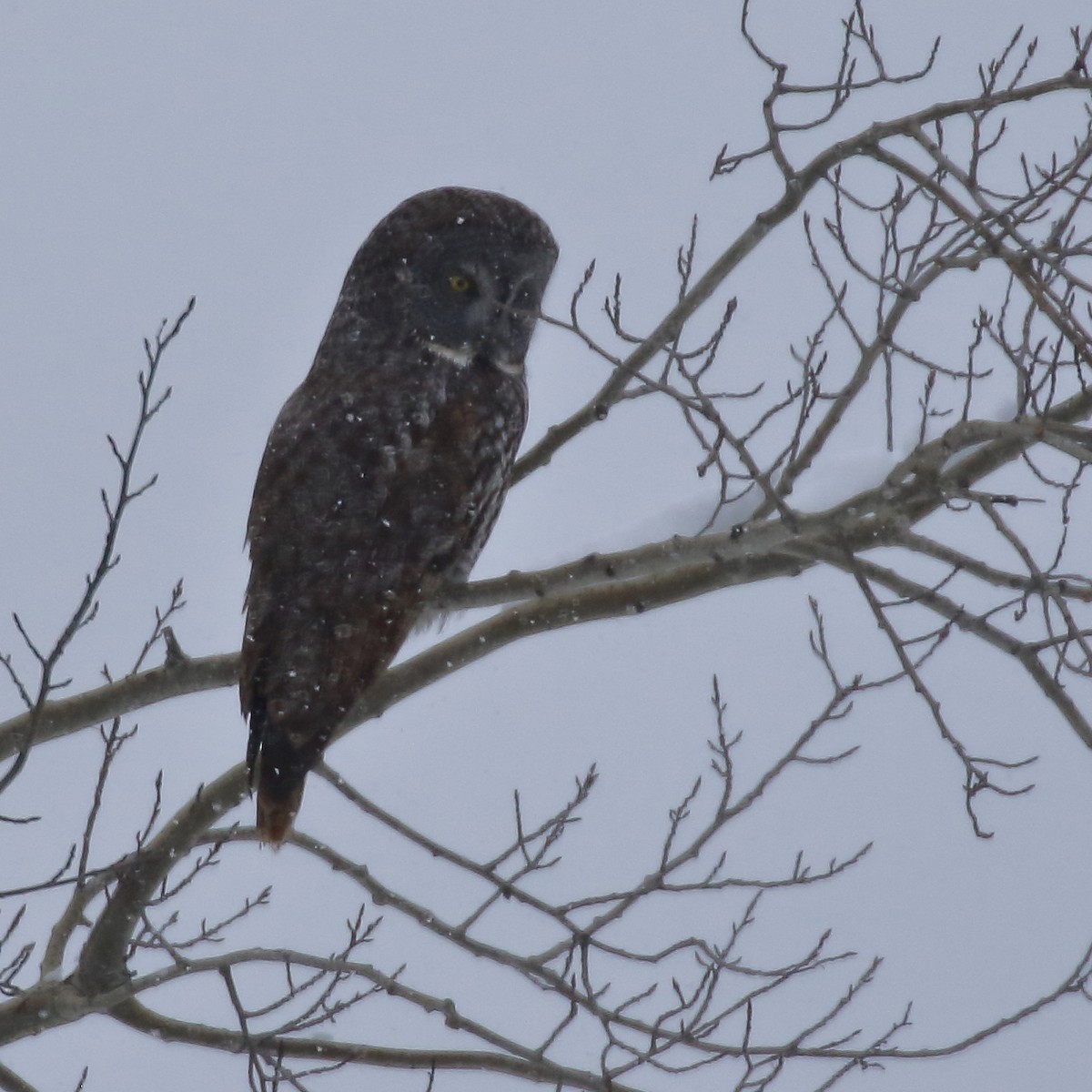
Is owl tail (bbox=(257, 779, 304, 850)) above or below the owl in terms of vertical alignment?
below

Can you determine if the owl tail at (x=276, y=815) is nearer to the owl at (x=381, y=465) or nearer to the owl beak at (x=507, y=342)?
the owl at (x=381, y=465)

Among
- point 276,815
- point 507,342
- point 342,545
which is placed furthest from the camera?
point 507,342

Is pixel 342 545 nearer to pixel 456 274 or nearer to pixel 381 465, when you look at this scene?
pixel 381 465

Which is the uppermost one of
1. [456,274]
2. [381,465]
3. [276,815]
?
[456,274]

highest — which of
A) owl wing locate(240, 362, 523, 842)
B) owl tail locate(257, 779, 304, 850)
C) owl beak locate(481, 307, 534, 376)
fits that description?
owl beak locate(481, 307, 534, 376)

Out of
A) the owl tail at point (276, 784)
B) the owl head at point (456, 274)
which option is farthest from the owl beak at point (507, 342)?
the owl tail at point (276, 784)

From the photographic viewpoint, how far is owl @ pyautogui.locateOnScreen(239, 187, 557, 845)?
4055 millimetres

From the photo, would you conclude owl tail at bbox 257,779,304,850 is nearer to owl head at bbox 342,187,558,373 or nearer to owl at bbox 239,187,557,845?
owl at bbox 239,187,557,845

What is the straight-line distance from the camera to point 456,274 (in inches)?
Result: 189

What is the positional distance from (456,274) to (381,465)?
0.92 metres

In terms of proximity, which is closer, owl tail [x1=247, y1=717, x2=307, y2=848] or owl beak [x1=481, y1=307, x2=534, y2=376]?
owl tail [x1=247, y1=717, x2=307, y2=848]

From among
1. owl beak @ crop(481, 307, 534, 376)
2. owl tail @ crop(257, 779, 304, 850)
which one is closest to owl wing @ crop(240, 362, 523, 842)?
owl tail @ crop(257, 779, 304, 850)

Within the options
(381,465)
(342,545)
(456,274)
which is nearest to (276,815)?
(342,545)

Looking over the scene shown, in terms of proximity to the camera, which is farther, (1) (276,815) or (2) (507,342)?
(2) (507,342)
